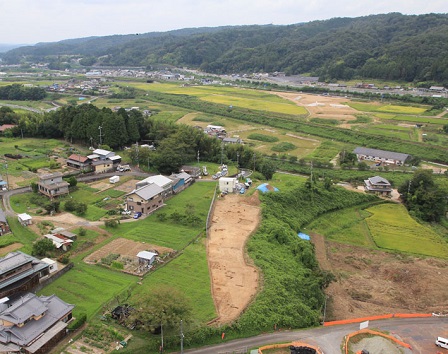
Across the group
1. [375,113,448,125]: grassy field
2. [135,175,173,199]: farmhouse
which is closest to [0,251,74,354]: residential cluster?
[135,175,173,199]: farmhouse

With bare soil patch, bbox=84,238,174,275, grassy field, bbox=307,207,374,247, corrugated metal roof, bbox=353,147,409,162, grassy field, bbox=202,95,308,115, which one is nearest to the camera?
bare soil patch, bbox=84,238,174,275

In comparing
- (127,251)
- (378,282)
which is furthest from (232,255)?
(378,282)

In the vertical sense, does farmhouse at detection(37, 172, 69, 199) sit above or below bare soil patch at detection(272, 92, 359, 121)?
below

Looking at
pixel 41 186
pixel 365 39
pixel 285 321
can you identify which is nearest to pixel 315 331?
pixel 285 321

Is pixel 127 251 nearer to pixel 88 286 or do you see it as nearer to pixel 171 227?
pixel 88 286

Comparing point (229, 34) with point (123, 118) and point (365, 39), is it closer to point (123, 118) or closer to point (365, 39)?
point (365, 39)

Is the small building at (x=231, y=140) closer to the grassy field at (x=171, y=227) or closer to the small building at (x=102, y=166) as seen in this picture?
the small building at (x=102, y=166)

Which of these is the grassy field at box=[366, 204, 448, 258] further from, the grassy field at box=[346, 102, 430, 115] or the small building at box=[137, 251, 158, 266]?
the grassy field at box=[346, 102, 430, 115]

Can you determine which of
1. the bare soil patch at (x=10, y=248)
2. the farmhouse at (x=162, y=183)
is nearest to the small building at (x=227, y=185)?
the farmhouse at (x=162, y=183)

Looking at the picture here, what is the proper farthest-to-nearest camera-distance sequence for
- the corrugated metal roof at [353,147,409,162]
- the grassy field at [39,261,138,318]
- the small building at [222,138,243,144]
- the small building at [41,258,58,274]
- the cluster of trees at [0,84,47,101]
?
the cluster of trees at [0,84,47,101] → the small building at [222,138,243,144] → the corrugated metal roof at [353,147,409,162] → the small building at [41,258,58,274] → the grassy field at [39,261,138,318]
